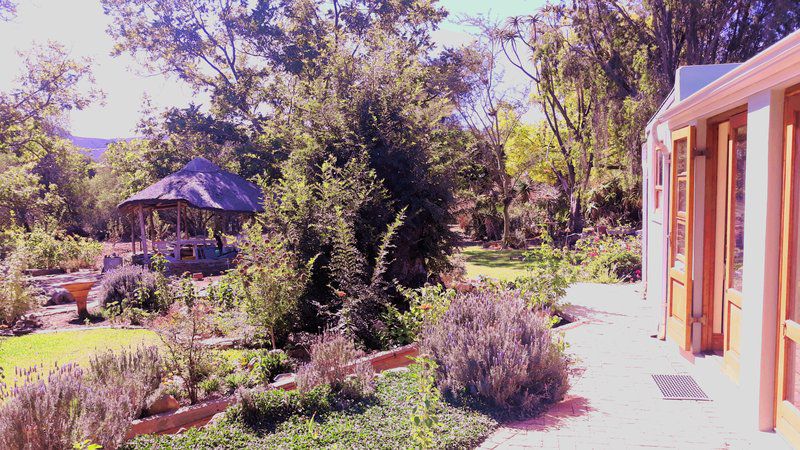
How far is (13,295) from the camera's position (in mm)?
8422

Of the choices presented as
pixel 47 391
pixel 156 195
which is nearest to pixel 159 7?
pixel 156 195

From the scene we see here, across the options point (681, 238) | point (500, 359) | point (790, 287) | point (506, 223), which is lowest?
point (500, 359)

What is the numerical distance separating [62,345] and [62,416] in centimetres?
451

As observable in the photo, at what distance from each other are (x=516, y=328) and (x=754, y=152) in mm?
2345

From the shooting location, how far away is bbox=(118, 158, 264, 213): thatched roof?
51.6 ft

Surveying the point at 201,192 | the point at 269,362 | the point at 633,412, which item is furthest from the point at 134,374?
the point at 201,192

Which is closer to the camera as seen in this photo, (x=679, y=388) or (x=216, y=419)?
(x=216, y=419)

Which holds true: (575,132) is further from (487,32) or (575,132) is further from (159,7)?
(159,7)

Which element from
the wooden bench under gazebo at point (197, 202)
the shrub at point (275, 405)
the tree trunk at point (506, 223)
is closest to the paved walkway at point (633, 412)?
the shrub at point (275, 405)

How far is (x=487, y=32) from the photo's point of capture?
68.6ft

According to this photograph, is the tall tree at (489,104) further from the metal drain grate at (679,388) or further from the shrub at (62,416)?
the shrub at (62,416)

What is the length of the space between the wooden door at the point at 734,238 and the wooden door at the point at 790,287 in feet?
3.15

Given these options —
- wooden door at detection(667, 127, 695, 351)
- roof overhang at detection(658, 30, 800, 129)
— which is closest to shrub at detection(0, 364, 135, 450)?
roof overhang at detection(658, 30, 800, 129)

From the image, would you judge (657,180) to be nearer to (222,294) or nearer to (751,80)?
(751,80)
